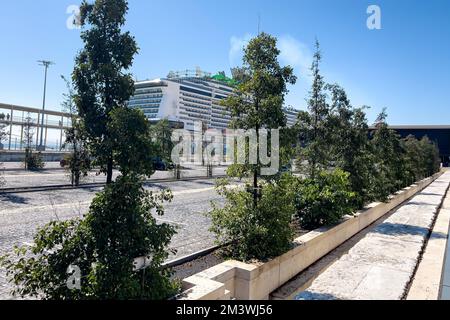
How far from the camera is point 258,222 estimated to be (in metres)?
5.45

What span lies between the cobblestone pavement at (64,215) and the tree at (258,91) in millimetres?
2194

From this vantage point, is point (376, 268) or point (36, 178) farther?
point (36, 178)

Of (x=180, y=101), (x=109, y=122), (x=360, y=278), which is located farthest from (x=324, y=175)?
(x=180, y=101)

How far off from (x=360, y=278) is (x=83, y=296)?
4440 mm

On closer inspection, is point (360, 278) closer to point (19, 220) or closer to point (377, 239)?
point (377, 239)

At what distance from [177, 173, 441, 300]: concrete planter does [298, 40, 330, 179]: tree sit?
1919 millimetres

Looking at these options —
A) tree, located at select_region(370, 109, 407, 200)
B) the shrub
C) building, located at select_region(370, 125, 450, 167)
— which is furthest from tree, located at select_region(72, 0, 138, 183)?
building, located at select_region(370, 125, 450, 167)

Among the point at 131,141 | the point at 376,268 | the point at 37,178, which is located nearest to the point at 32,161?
the point at 37,178

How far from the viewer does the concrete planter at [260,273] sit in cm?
378

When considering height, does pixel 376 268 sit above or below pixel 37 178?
below

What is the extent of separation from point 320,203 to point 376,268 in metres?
1.93

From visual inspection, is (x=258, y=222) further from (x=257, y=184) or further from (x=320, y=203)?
(x=320, y=203)

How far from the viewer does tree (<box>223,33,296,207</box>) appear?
19.0 feet

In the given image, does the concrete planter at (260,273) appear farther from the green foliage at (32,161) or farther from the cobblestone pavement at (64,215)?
the green foliage at (32,161)
